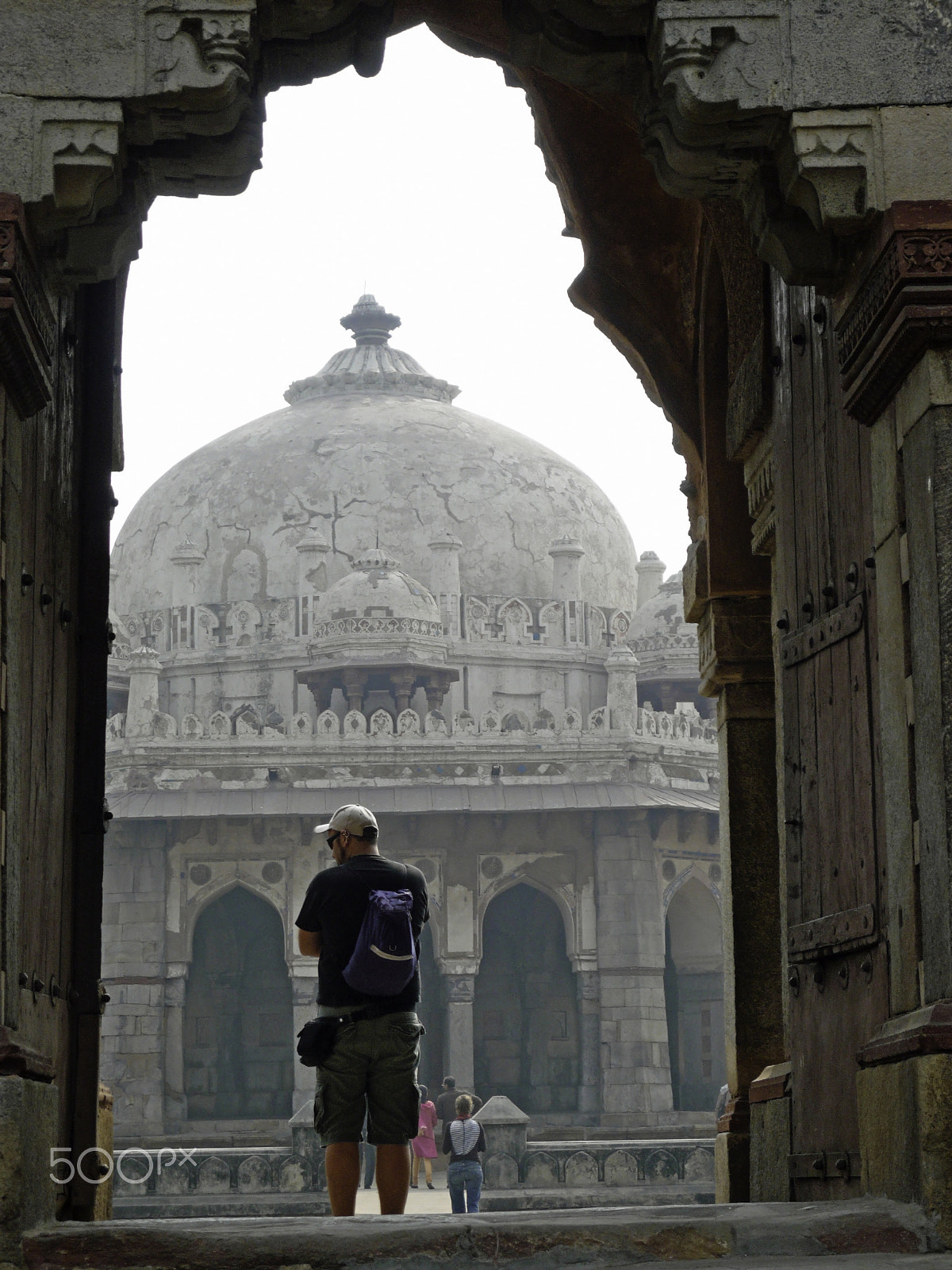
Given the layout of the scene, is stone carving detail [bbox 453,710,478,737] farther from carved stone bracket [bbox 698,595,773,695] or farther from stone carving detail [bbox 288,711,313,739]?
carved stone bracket [bbox 698,595,773,695]

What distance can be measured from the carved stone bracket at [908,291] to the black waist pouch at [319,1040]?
1954 millimetres

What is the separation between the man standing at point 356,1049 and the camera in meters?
4.96

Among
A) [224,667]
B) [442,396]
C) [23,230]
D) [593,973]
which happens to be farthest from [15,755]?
[442,396]

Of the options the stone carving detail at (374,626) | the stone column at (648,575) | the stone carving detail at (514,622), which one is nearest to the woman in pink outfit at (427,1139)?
the stone carving detail at (374,626)

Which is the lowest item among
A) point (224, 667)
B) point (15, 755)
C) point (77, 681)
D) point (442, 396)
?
point (15, 755)

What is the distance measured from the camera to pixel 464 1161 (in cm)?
1326

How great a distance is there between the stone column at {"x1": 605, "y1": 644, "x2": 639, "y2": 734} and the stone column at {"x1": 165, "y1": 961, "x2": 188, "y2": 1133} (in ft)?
19.1

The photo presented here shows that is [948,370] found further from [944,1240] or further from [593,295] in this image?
[593,295]

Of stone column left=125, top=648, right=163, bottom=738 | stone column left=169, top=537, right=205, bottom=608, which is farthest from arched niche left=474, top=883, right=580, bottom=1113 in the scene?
stone column left=169, top=537, right=205, bottom=608

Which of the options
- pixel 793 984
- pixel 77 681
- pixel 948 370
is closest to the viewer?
pixel 948 370

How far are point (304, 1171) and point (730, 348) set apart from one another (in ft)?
34.3

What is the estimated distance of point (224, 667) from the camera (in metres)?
29.8

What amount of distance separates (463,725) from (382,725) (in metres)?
0.95

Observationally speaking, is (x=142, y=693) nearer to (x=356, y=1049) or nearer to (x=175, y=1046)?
(x=175, y=1046)
